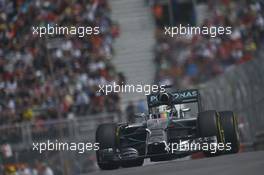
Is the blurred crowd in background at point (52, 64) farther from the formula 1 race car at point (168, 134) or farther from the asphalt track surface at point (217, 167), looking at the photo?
the asphalt track surface at point (217, 167)

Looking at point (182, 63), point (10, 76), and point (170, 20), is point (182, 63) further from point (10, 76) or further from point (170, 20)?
point (10, 76)

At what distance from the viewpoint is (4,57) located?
25469mm

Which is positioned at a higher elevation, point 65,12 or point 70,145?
point 65,12

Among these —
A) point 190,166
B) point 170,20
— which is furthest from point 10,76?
point 190,166

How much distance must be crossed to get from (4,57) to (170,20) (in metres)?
5.67

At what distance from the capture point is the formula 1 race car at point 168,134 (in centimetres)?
1443

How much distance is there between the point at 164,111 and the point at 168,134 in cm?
62

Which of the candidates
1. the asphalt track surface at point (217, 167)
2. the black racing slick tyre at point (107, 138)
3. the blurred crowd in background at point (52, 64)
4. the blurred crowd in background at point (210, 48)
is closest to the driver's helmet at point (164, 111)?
the black racing slick tyre at point (107, 138)

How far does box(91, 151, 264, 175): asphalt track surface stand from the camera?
11815mm

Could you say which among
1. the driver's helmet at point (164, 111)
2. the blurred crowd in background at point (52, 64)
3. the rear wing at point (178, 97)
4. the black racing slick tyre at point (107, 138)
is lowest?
the black racing slick tyre at point (107, 138)

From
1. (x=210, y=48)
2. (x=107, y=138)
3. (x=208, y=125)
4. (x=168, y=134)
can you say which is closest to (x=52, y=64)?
(x=210, y=48)

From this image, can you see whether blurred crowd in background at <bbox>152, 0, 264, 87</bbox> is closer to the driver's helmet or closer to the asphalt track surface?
the driver's helmet

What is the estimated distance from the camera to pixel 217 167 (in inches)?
494

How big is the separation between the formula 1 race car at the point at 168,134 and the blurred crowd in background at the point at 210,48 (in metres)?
11.1
